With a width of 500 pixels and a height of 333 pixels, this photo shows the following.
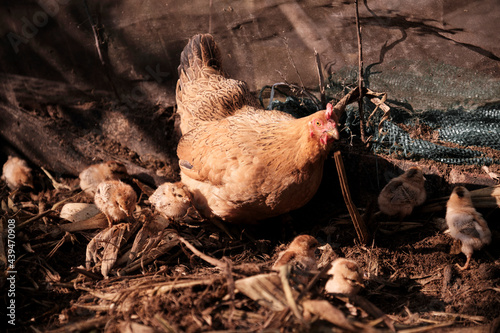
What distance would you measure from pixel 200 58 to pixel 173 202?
1.49 metres

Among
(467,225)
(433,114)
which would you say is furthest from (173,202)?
(433,114)

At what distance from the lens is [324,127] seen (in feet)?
9.32

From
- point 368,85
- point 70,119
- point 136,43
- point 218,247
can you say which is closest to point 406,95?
point 368,85

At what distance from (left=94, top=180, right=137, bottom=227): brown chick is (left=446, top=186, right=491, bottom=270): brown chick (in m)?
2.54

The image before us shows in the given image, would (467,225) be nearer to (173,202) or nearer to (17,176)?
(173,202)

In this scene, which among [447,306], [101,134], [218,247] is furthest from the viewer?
[101,134]

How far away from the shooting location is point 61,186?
483cm

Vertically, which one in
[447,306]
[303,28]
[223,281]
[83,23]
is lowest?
[447,306]

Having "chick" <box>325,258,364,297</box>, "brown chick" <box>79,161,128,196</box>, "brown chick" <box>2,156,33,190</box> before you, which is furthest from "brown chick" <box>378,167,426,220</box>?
"brown chick" <box>2,156,33,190</box>

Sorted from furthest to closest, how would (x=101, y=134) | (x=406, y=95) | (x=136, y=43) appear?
(x=101, y=134) → (x=136, y=43) → (x=406, y=95)

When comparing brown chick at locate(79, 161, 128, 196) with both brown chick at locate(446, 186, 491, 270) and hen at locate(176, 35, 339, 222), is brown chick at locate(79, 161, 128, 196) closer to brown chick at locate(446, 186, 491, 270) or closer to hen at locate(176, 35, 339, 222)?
hen at locate(176, 35, 339, 222)

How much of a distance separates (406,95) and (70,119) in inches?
148

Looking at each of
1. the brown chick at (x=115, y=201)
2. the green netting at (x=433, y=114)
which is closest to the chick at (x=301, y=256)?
the green netting at (x=433, y=114)

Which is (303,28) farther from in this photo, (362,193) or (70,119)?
(70,119)
